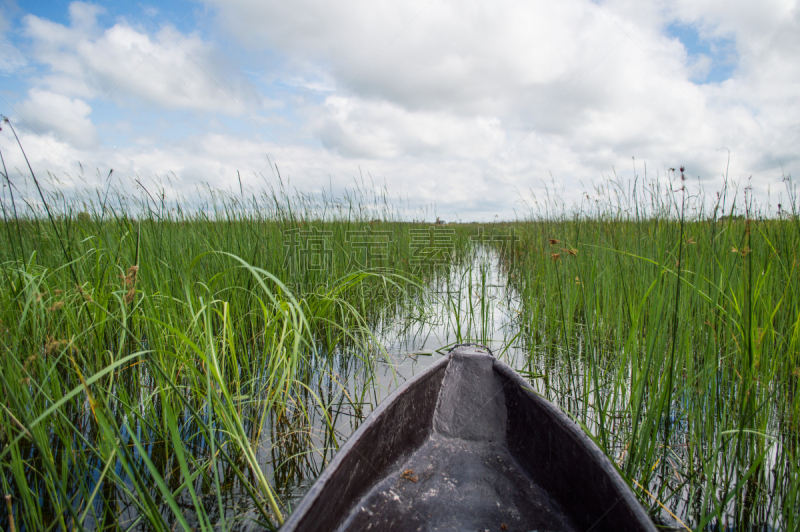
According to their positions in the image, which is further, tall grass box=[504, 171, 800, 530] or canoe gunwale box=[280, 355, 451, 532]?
tall grass box=[504, 171, 800, 530]

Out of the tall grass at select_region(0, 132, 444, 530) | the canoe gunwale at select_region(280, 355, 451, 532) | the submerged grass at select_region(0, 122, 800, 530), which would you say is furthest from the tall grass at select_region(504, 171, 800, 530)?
the tall grass at select_region(0, 132, 444, 530)

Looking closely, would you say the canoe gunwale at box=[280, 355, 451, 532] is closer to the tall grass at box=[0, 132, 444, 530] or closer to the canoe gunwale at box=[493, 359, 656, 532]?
the tall grass at box=[0, 132, 444, 530]

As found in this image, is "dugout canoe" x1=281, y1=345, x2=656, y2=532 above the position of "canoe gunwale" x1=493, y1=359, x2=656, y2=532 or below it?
below

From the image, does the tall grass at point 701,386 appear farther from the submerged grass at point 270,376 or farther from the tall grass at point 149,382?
the tall grass at point 149,382

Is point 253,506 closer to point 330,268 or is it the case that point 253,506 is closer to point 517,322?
point 330,268

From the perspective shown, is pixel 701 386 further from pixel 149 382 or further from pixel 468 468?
pixel 149 382

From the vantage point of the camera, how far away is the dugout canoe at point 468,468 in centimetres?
116

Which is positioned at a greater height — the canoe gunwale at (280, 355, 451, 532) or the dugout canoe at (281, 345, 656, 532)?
the canoe gunwale at (280, 355, 451, 532)

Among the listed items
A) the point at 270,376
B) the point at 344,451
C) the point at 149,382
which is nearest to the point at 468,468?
Answer: the point at 344,451

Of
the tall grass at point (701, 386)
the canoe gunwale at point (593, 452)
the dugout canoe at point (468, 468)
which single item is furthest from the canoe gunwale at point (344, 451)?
the tall grass at point (701, 386)

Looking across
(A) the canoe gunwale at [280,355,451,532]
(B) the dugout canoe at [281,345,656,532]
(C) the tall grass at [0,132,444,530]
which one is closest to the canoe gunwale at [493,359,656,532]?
(B) the dugout canoe at [281,345,656,532]

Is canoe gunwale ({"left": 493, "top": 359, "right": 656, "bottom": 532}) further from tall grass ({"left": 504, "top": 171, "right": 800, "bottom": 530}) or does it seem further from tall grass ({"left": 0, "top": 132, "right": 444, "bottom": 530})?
tall grass ({"left": 0, "top": 132, "right": 444, "bottom": 530})

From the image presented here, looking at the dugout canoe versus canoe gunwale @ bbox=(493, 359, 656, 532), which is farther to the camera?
the dugout canoe

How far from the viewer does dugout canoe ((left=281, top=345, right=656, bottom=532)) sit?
1156 mm
